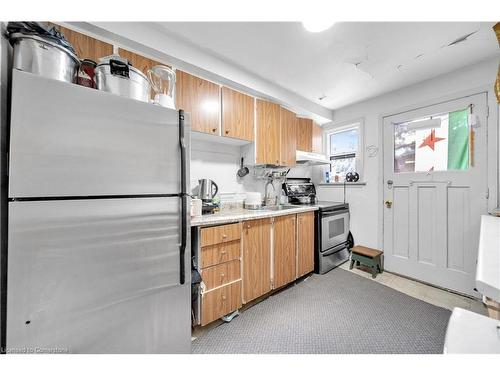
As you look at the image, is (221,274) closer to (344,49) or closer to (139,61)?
(139,61)

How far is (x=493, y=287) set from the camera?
1.95 feet

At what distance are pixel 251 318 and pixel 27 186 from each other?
173 centimetres

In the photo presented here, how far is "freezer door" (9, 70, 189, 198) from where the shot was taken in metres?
0.71

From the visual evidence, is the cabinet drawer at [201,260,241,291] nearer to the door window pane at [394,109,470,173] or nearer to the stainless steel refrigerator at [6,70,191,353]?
the stainless steel refrigerator at [6,70,191,353]

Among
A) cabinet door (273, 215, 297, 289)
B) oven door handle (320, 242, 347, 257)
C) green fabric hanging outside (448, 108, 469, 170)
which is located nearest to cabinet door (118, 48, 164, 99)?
cabinet door (273, 215, 297, 289)

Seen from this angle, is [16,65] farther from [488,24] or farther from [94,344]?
[488,24]

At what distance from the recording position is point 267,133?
2307mm

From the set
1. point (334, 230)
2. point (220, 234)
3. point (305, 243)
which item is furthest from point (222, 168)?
point (334, 230)

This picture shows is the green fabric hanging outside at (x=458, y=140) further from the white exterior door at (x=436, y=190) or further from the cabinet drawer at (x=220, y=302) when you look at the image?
the cabinet drawer at (x=220, y=302)

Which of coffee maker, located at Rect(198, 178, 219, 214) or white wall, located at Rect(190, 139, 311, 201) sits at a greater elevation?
white wall, located at Rect(190, 139, 311, 201)

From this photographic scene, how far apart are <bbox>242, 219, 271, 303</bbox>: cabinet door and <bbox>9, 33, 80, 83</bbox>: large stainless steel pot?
1480 mm

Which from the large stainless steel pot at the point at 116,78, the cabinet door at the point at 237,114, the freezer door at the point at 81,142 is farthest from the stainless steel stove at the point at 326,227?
the large stainless steel pot at the point at 116,78
